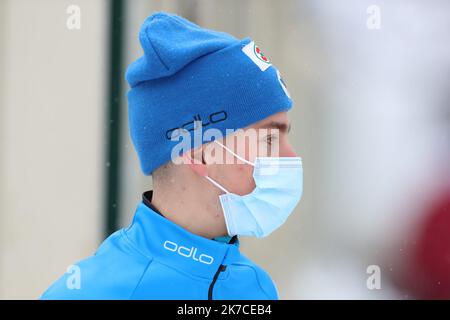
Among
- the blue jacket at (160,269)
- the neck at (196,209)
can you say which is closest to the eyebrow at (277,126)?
the neck at (196,209)

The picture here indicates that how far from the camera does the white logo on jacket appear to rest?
1.90 meters

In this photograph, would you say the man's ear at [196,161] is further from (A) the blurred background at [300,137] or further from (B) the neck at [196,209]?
(A) the blurred background at [300,137]

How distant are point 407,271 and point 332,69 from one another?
1.31 meters

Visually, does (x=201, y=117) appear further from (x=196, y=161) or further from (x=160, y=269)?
(x=160, y=269)

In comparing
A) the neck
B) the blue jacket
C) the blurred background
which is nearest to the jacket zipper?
the blue jacket

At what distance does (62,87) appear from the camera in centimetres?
350

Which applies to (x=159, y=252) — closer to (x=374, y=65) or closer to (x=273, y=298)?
(x=273, y=298)

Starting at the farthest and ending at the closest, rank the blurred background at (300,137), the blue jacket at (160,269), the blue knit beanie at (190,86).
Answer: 1. the blurred background at (300,137)
2. the blue knit beanie at (190,86)
3. the blue jacket at (160,269)

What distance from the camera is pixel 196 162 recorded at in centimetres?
196

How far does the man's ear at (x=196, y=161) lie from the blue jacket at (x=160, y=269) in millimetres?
175

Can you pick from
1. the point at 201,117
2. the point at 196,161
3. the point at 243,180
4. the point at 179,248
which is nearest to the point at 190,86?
the point at 201,117

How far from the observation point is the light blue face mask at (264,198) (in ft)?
6.50

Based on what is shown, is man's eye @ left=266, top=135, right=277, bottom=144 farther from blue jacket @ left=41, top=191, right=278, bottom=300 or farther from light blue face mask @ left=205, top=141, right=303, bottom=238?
blue jacket @ left=41, top=191, right=278, bottom=300
